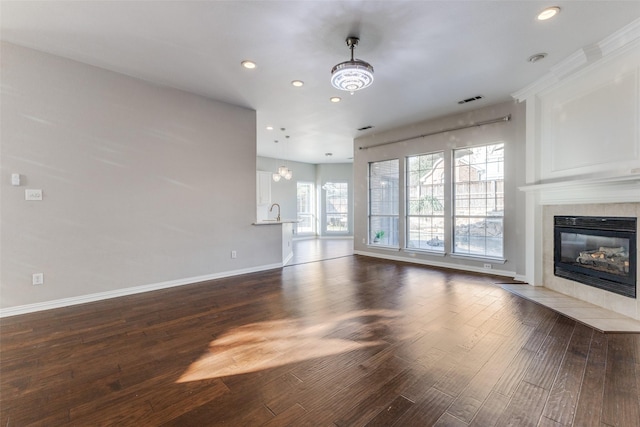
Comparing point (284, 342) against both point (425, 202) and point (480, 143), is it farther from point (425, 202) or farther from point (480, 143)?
point (480, 143)

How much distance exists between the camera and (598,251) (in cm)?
336

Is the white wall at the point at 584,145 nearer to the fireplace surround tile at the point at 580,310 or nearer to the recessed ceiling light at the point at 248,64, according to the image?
the fireplace surround tile at the point at 580,310

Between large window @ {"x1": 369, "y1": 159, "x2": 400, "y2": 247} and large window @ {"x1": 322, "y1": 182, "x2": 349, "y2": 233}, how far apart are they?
161 inches

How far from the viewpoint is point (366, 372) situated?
200 cm

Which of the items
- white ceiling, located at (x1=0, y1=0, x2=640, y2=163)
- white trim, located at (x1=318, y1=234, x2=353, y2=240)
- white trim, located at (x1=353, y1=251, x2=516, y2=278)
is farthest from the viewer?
white trim, located at (x1=318, y1=234, x2=353, y2=240)

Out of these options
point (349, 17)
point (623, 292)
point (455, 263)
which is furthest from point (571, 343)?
point (349, 17)

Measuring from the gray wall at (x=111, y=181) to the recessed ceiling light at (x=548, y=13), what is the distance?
4.29 m

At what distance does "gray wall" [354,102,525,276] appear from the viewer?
4613 millimetres

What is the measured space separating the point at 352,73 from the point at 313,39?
683 millimetres

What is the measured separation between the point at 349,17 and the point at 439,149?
3.77 metres

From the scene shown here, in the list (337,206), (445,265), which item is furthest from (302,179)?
(445,265)

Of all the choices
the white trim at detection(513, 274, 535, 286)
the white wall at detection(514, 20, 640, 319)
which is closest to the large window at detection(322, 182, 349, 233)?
the white trim at detection(513, 274, 535, 286)

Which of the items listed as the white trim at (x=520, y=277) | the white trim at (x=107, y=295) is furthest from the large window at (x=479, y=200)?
the white trim at (x=107, y=295)

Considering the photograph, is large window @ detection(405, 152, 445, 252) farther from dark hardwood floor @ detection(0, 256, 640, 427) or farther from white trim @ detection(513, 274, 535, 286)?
dark hardwood floor @ detection(0, 256, 640, 427)
